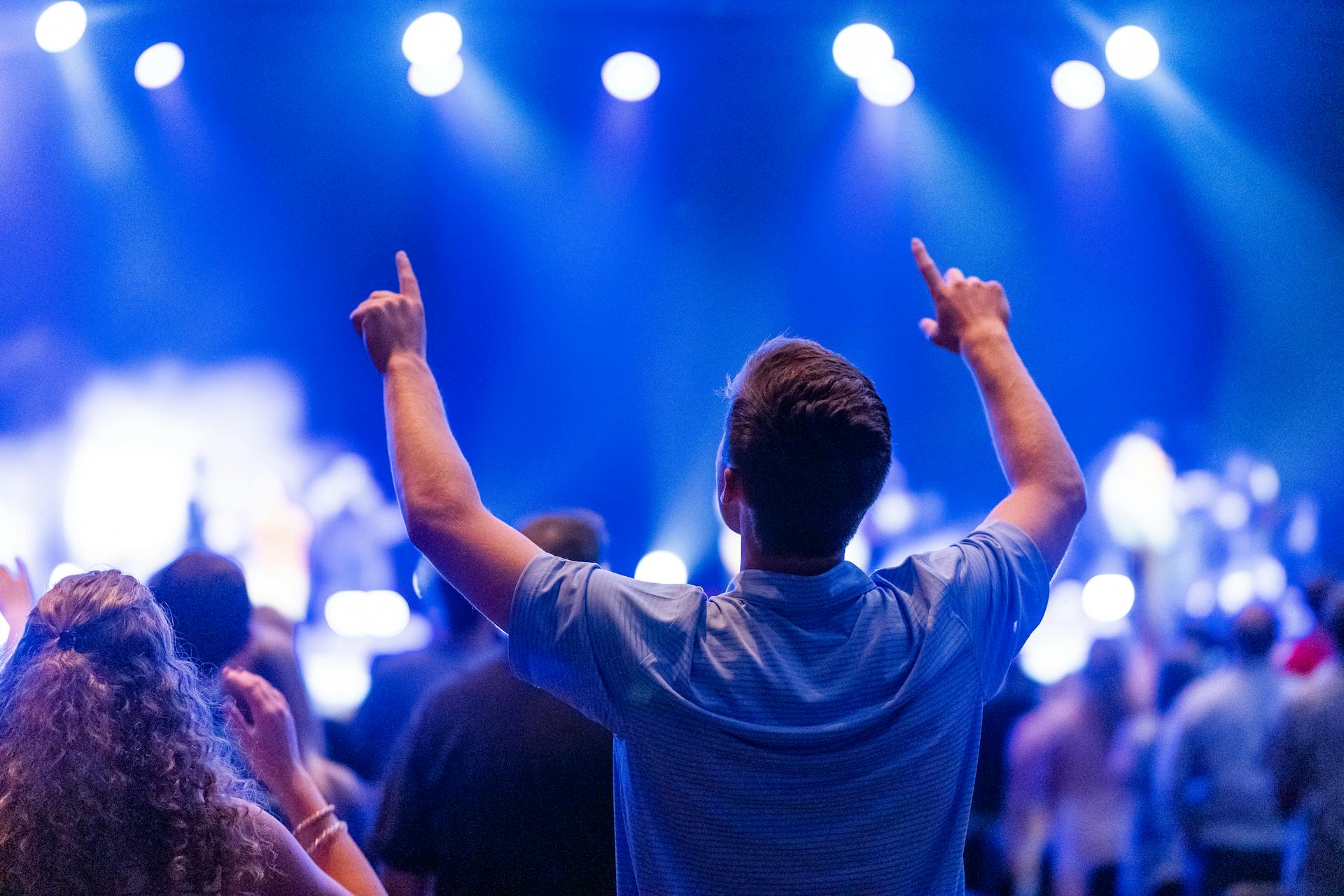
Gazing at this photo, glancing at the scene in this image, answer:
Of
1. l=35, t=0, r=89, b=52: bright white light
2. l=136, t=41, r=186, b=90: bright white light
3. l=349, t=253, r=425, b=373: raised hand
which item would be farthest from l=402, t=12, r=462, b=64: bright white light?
l=349, t=253, r=425, b=373: raised hand

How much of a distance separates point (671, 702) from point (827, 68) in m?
4.89

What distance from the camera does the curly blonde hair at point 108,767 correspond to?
44.4 inches

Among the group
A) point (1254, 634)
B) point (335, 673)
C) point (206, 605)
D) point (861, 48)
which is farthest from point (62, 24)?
point (1254, 634)

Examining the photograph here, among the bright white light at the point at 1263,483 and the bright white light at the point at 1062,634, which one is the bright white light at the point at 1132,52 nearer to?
the bright white light at the point at 1263,483

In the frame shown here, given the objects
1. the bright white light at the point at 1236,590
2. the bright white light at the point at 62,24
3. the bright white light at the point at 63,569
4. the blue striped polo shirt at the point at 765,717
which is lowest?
the blue striped polo shirt at the point at 765,717

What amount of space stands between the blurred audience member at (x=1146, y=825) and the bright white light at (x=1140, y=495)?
2744 mm

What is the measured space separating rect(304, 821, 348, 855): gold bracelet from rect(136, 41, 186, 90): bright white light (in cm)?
456

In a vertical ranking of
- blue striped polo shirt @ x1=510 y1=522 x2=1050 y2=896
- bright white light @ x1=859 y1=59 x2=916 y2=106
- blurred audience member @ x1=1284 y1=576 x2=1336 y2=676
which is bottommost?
blue striped polo shirt @ x1=510 y1=522 x2=1050 y2=896

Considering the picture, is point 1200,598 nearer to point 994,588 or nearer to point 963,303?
point 963,303

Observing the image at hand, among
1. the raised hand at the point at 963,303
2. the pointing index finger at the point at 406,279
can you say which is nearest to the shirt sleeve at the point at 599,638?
the pointing index finger at the point at 406,279

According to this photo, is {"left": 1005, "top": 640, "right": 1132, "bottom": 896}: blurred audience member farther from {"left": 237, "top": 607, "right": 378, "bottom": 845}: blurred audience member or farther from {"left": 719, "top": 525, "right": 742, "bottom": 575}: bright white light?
{"left": 719, "top": 525, "right": 742, "bottom": 575}: bright white light

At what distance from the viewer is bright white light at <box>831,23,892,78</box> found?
499 cm

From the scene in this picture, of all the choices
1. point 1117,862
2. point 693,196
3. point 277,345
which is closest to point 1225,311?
point 693,196

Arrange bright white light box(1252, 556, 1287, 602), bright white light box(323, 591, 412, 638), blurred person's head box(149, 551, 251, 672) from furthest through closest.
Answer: bright white light box(1252, 556, 1287, 602)
bright white light box(323, 591, 412, 638)
blurred person's head box(149, 551, 251, 672)
